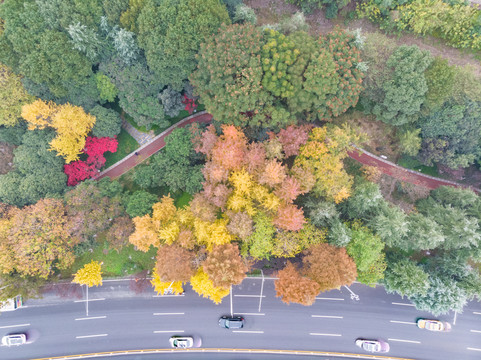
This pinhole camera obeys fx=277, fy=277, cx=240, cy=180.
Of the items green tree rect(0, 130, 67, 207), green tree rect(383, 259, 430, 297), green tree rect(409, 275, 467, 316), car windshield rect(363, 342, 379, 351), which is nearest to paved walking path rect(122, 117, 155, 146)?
green tree rect(0, 130, 67, 207)

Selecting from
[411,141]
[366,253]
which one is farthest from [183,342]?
[411,141]

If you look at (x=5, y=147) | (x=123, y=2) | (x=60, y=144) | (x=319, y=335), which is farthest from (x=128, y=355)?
(x=123, y=2)

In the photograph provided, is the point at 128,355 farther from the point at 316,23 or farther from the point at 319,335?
the point at 316,23

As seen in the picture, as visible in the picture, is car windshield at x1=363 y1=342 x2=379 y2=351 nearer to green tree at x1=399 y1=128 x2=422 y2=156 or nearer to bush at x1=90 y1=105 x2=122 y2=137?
green tree at x1=399 y1=128 x2=422 y2=156

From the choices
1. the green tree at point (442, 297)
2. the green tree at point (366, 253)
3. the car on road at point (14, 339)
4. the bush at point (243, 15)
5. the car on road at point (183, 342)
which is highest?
the bush at point (243, 15)

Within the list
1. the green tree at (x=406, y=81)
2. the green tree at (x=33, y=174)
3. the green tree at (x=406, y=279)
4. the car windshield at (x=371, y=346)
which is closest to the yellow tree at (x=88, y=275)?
the green tree at (x=33, y=174)

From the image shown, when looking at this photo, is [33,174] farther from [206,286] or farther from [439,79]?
[439,79]

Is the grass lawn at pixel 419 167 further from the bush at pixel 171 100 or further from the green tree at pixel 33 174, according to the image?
the green tree at pixel 33 174
